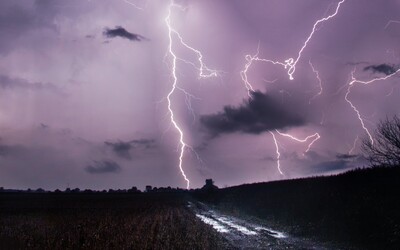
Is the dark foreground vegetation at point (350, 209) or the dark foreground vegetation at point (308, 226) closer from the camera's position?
the dark foreground vegetation at point (308, 226)

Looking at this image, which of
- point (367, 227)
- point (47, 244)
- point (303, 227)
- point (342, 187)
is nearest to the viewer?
point (47, 244)

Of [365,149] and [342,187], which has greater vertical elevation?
[365,149]

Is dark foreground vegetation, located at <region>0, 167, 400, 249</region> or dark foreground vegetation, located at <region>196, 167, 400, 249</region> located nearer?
dark foreground vegetation, located at <region>0, 167, 400, 249</region>

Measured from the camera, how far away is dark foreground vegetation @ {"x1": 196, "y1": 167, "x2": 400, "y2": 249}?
1775 cm

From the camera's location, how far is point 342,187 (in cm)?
2602

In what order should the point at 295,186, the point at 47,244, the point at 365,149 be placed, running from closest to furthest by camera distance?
1. the point at 47,244
2. the point at 365,149
3. the point at 295,186

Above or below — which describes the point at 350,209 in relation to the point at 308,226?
above

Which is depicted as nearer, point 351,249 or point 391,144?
point 351,249

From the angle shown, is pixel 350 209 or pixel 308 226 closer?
pixel 350 209

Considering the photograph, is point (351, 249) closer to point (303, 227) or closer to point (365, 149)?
point (303, 227)

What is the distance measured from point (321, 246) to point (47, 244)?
958 cm

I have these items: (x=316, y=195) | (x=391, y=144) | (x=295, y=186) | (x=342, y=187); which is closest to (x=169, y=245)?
(x=342, y=187)

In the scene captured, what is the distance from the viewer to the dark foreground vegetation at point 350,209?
17.8 m

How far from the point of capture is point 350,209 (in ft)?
72.7
